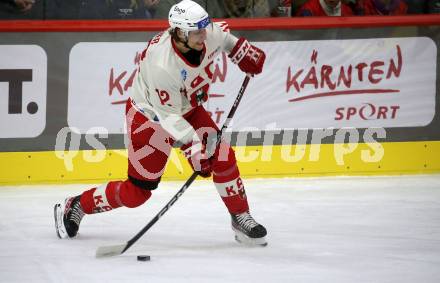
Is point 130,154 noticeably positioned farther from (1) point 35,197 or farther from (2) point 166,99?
Answer: (1) point 35,197

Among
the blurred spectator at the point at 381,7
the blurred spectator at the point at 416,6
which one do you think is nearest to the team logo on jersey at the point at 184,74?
the blurred spectator at the point at 381,7

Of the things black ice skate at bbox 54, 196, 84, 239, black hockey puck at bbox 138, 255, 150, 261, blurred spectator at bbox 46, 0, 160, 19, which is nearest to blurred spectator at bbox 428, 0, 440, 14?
blurred spectator at bbox 46, 0, 160, 19

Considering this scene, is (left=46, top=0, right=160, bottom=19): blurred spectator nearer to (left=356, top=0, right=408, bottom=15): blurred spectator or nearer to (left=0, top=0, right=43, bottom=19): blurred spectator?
(left=0, top=0, right=43, bottom=19): blurred spectator

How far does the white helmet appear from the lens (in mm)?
4602

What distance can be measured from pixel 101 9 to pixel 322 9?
151 cm

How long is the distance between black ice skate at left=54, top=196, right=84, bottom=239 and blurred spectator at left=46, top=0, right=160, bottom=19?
1.68 metres

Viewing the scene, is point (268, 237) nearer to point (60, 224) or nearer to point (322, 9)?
point (60, 224)

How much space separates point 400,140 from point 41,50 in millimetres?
2534

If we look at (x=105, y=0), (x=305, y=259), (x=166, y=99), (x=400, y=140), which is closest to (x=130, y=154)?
(x=166, y=99)

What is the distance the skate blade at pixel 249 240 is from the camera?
498 centimetres

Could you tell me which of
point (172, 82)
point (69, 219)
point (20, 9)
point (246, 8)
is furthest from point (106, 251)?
point (246, 8)

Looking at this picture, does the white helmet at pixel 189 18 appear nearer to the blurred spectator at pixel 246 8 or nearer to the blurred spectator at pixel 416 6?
the blurred spectator at pixel 246 8

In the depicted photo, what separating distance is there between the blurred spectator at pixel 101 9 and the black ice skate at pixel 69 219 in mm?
1680

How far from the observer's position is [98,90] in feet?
21.2
